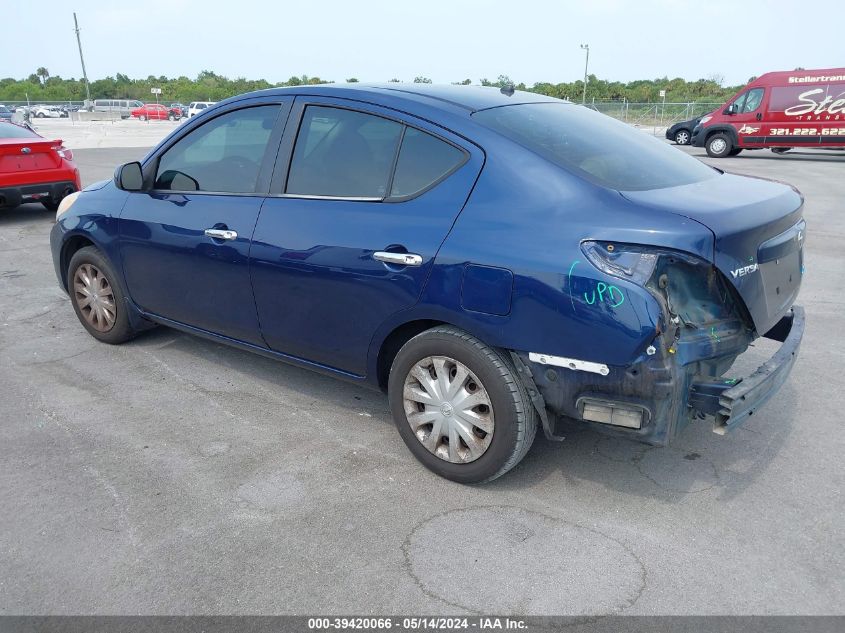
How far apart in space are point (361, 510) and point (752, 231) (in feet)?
6.59

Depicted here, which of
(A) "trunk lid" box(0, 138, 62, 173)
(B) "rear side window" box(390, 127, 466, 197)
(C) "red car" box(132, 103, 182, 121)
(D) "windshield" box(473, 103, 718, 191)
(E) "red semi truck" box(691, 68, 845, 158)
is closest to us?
(D) "windshield" box(473, 103, 718, 191)

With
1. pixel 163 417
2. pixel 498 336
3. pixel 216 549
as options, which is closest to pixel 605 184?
pixel 498 336

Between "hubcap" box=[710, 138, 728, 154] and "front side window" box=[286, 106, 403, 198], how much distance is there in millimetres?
20905

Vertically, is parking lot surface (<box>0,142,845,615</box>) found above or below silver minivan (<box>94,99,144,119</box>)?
below

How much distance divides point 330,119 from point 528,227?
4.48 ft

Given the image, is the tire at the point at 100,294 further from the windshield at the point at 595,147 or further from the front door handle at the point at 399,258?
the windshield at the point at 595,147

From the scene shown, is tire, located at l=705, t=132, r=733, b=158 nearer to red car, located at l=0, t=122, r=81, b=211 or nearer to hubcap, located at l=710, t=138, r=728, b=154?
hubcap, located at l=710, t=138, r=728, b=154

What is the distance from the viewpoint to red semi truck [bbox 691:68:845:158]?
20.1 meters

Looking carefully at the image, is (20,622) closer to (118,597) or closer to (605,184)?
(118,597)

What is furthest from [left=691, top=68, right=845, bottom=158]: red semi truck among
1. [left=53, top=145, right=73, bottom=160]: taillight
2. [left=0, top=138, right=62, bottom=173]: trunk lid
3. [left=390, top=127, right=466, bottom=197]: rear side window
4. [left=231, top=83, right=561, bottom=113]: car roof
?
[left=390, top=127, right=466, bottom=197]: rear side window

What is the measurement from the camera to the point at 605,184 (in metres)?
2.99

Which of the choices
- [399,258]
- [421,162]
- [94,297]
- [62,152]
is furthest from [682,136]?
[399,258]

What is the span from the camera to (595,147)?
134 inches

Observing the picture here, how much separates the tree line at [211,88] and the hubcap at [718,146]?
3680 centimetres
